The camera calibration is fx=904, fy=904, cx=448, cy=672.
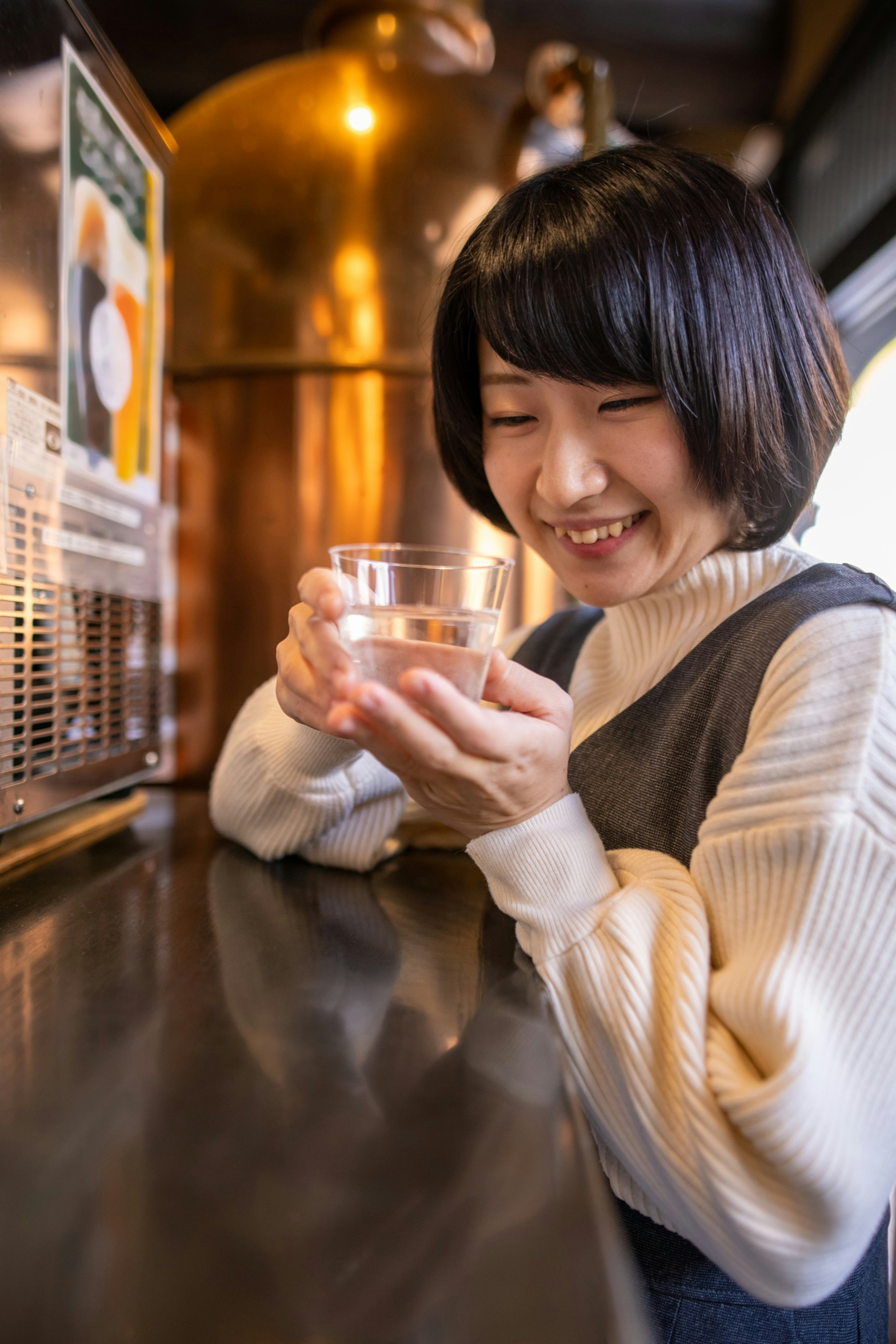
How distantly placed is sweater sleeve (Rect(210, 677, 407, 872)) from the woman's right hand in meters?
0.18

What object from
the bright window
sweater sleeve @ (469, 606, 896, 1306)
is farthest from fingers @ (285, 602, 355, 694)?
the bright window

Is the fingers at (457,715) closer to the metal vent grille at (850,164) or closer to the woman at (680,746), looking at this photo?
the woman at (680,746)

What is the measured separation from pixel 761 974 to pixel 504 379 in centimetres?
49

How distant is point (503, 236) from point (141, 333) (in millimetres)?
520

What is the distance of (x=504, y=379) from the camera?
0.75 metres

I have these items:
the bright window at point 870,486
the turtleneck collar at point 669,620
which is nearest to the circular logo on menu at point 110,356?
the turtleneck collar at point 669,620

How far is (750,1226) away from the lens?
0.46 m

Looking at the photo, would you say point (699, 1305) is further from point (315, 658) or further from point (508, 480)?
point (508, 480)

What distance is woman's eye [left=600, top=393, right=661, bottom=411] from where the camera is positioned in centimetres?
69

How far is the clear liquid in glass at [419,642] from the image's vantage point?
0.53 metres

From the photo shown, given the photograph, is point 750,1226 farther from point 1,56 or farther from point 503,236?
point 1,56

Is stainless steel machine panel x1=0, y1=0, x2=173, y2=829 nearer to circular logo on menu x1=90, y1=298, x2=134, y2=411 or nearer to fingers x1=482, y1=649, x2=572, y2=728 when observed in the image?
circular logo on menu x1=90, y1=298, x2=134, y2=411

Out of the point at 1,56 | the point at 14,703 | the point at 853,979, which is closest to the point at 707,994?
the point at 853,979

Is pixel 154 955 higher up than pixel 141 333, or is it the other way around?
pixel 141 333
